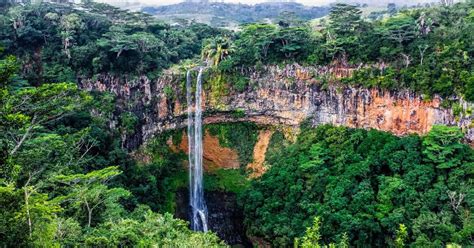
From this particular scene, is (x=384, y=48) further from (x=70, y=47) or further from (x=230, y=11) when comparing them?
(x=230, y=11)

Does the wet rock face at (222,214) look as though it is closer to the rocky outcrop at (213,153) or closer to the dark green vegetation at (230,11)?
the rocky outcrop at (213,153)

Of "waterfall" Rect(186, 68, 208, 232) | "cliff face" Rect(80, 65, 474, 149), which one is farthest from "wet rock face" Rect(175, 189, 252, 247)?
"cliff face" Rect(80, 65, 474, 149)

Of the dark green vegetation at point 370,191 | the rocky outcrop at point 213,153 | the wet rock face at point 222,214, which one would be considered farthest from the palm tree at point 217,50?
the wet rock face at point 222,214

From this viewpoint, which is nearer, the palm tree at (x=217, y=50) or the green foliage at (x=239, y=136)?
the palm tree at (x=217, y=50)

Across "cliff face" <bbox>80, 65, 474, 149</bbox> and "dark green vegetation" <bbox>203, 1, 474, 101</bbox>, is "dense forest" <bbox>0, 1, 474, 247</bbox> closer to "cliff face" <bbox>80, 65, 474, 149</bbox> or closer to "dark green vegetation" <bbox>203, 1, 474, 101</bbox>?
"dark green vegetation" <bbox>203, 1, 474, 101</bbox>

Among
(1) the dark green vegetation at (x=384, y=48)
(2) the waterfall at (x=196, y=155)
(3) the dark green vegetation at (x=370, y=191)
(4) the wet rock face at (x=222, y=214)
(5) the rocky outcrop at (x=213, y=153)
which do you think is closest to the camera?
(3) the dark green vegetation at (x=370, y=191)

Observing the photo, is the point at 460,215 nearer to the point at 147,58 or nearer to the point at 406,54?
the point at 406,54

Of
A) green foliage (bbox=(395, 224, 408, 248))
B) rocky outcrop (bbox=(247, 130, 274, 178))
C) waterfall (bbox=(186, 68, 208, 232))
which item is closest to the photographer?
green foliage (bbox=(395, 224, 408, 248))
